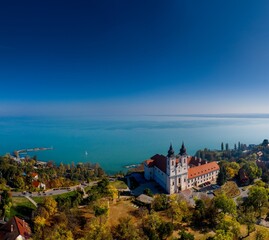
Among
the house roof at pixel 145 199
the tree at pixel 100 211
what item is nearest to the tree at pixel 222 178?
the house roof at pixel 145 199

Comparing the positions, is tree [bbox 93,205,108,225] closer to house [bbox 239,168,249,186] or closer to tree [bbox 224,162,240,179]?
tree [bbox 224,162,240,179]

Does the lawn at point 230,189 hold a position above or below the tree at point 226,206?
below

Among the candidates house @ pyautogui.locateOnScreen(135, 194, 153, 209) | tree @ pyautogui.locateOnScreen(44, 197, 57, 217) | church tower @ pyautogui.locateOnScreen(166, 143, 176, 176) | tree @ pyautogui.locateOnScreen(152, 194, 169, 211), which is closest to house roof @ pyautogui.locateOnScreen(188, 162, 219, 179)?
church tower @ pyautogui.locateOnScreen(166, 143, 176, 176)

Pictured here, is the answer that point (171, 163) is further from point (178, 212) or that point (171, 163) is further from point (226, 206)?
point (178, 212)

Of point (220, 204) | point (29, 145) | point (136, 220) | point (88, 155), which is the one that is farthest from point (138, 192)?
point (29, 145)

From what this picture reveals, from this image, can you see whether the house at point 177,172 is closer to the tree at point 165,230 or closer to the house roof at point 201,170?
the house roof at point 201,170

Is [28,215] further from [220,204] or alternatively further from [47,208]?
[220,204]
